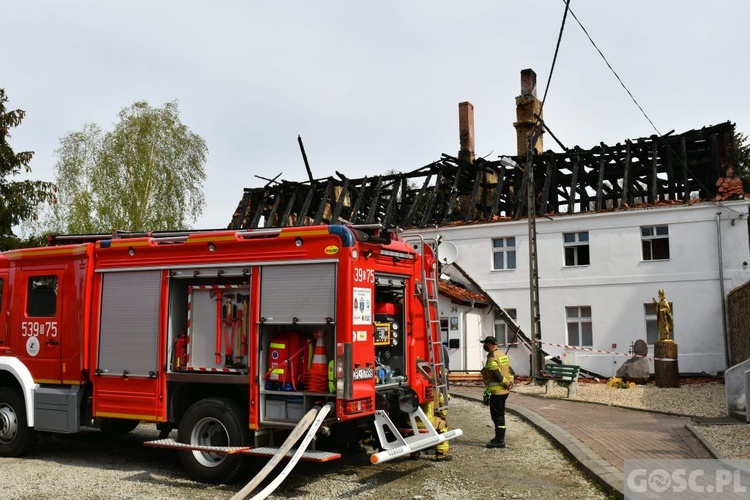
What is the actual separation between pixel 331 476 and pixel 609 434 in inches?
181

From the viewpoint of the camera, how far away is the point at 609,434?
1023 cm

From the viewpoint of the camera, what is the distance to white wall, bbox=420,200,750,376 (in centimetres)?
2177

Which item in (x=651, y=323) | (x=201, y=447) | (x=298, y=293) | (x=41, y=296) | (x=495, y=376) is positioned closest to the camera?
(x=298, y=293)

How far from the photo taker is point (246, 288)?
789 cm

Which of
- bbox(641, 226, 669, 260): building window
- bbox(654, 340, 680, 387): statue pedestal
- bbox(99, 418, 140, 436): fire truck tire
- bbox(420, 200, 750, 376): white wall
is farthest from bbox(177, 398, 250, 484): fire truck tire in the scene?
bbox(641, 226, 669, 260): building window

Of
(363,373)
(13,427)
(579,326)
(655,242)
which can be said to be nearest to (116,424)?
(13,427)

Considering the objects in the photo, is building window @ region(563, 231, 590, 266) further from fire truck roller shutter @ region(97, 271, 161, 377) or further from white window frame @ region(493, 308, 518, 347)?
fire truck roller shutter @ region(97, 271, 161, 377)

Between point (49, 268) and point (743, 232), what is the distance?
796 inches

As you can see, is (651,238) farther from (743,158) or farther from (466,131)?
(743,158)

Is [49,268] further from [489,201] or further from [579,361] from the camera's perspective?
[489,201]

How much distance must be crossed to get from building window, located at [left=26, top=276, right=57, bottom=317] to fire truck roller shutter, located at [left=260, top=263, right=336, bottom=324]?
10.9ft

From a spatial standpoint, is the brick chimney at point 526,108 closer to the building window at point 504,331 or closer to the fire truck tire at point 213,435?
the building window at point 504,331

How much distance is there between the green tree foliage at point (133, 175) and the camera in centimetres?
3275

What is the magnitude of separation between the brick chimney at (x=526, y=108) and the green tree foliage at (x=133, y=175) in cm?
1567
